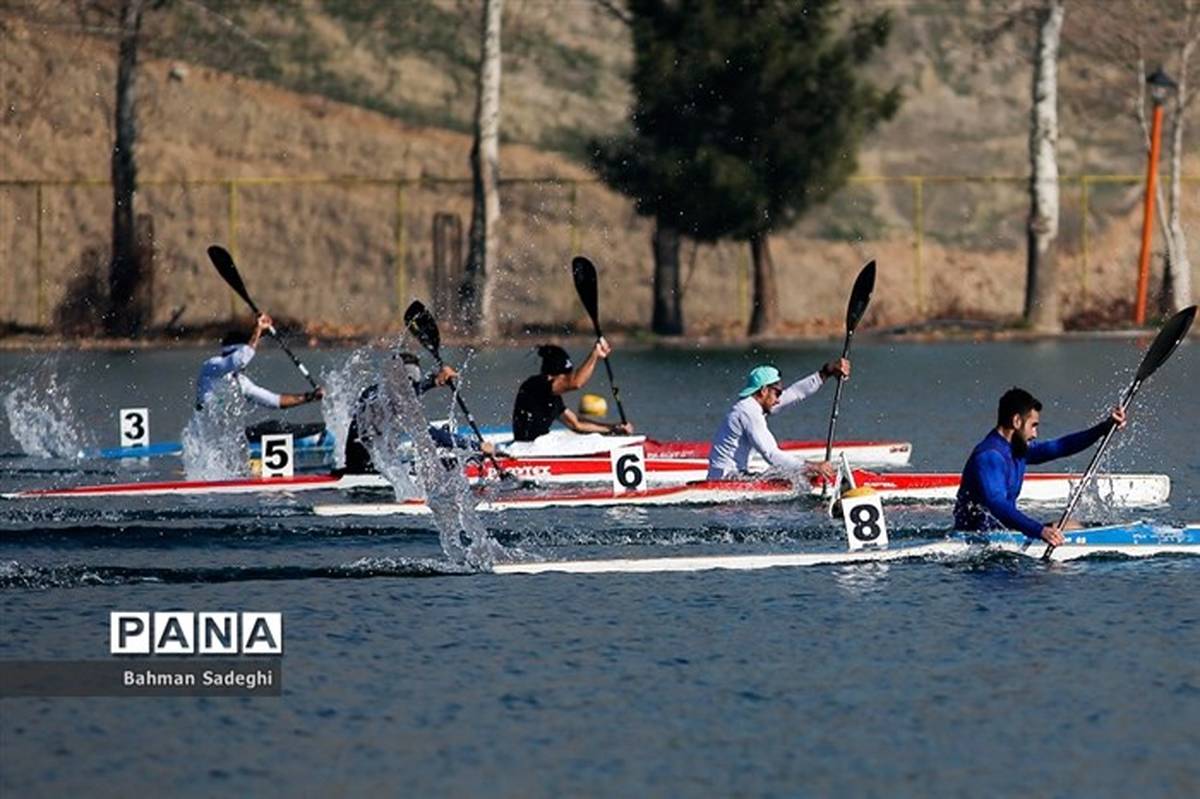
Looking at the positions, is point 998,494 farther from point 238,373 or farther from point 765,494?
point 238,373

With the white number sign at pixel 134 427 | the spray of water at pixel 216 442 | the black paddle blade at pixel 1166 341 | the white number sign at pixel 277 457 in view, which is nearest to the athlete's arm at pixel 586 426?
the white number sign at pixel 277 457

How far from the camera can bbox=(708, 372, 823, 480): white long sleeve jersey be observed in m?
27.5

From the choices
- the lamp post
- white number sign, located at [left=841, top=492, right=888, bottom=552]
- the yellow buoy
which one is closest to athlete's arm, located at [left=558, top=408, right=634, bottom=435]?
the yellow buoy

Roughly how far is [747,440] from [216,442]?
731 cm

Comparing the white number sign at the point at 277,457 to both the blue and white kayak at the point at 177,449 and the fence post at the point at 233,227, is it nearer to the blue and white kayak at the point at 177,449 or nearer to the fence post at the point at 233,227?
the blue and white kayak at the point at 177,449

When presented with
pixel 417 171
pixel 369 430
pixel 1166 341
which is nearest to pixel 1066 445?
pixel 1166 341

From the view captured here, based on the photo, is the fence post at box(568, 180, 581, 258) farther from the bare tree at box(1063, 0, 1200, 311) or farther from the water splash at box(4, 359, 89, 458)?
the water splash at box(4, 359, 89, 458)

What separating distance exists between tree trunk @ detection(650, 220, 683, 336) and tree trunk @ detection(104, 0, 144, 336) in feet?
37.6

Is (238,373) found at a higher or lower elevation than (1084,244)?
lower

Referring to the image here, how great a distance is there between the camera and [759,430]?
90.9 ft

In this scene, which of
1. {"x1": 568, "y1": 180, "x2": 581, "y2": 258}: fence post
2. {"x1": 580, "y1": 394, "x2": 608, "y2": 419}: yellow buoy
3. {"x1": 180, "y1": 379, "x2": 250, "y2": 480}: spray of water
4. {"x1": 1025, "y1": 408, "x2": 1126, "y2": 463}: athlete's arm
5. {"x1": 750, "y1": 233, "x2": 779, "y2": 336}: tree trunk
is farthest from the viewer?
{"x1": 568, "y1": 180, "x2": 581, "y2": 258}: fence post

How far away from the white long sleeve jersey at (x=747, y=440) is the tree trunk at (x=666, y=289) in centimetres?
3330

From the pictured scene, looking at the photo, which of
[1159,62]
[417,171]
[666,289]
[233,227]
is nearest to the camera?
[666,289]

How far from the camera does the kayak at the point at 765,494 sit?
2805cm
